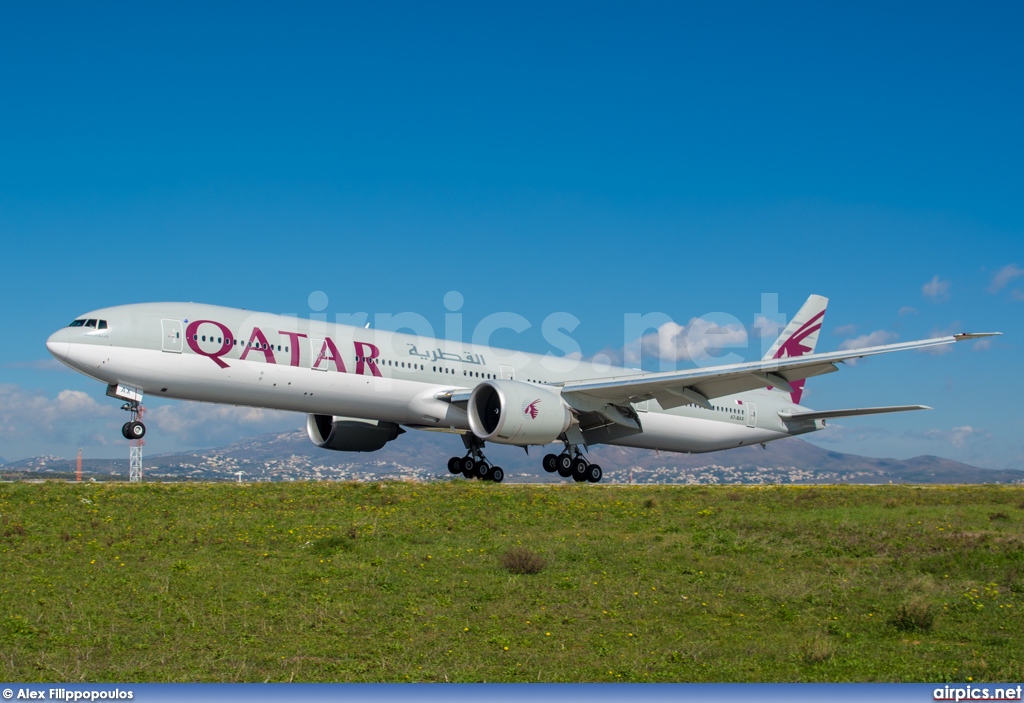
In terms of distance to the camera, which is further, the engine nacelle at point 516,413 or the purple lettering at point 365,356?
the purple lettering at point 365,356

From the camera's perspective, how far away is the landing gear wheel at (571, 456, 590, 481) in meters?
30.1

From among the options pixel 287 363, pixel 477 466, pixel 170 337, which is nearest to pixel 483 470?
pixel 477 466

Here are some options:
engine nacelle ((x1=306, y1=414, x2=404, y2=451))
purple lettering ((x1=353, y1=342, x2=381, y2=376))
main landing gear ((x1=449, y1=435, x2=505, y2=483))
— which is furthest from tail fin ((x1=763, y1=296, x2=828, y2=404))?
purple lettering ((x1=353, y1=342, x2=381, y2=376))

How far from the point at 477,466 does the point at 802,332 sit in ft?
54.4

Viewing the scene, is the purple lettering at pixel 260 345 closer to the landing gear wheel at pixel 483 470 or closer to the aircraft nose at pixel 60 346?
the aircraft nose at pixel 60 346

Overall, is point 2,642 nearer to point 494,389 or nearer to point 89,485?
point 89,485

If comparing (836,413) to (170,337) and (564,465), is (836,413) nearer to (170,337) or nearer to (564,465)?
(564,465)

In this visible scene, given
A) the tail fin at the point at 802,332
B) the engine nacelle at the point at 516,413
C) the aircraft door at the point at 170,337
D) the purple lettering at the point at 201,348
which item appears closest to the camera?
the aircraft door at the point at 170,337

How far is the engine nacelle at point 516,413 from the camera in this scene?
25547 mm

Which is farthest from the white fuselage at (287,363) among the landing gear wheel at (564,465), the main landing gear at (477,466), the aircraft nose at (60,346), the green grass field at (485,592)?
the green grass field at (485,592)

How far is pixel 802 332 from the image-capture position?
1519 inches

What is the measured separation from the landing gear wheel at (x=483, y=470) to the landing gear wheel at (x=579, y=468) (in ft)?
8.94

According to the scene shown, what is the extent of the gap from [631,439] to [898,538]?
15.2m

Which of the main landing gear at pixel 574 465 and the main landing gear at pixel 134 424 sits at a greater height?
the main landing gear at pixel 134 424
